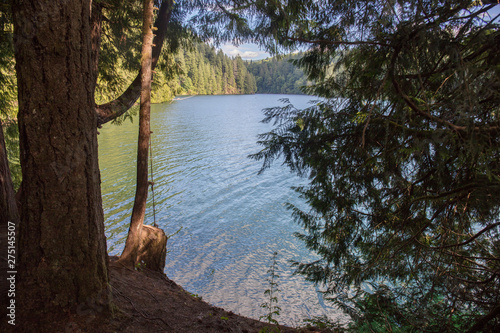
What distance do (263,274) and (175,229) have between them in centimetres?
317

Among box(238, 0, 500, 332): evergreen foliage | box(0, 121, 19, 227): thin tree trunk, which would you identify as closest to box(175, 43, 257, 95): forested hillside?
box(0, 121, 19, 227): thin tree trunk

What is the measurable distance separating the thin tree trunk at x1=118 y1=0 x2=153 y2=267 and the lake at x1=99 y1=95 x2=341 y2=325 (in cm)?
177

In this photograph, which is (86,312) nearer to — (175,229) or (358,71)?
(358,71)

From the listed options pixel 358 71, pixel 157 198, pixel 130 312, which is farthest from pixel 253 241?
pixel 358 71

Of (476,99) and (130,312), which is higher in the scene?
(476,99)

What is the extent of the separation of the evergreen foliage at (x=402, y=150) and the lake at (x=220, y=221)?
1372mm

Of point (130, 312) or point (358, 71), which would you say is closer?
point (130, 312)

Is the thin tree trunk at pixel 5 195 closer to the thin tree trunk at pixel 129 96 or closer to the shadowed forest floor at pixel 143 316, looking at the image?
the thin tree trunk at pixel 129 96

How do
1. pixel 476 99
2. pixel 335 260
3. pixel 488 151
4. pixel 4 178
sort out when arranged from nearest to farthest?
pixel 476 99
pixel 488 151
pixel 4 178
pixel 335 260

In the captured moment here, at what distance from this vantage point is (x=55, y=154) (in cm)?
173

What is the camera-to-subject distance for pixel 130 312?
8.10 feet

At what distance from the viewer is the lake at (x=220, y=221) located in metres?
6.00

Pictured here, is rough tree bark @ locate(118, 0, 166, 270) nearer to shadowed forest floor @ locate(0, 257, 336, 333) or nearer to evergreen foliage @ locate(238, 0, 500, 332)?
shadowed forest floor @ locate(0, 257, 336, 333)

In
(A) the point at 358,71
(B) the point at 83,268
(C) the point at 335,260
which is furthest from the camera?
(C) the point at 335,260
